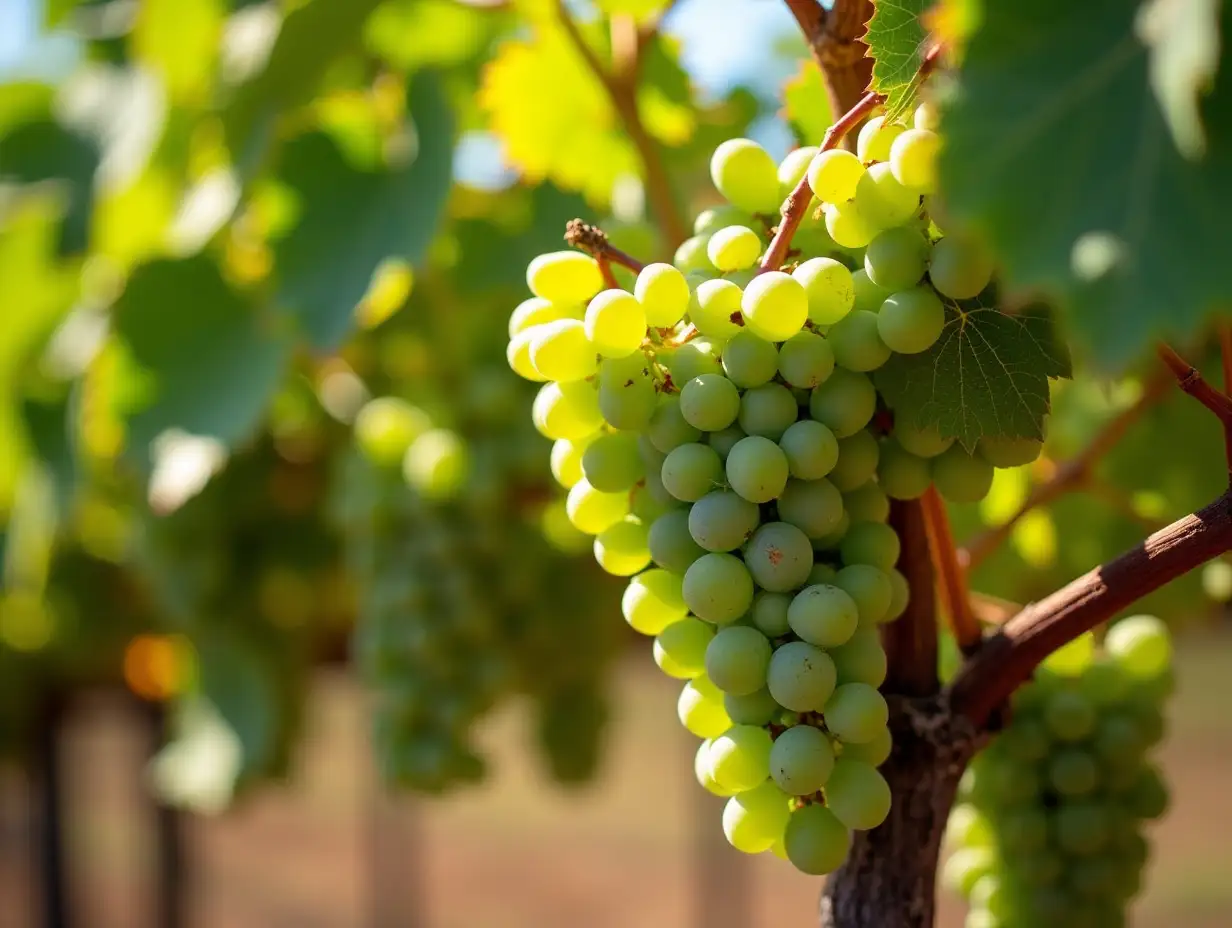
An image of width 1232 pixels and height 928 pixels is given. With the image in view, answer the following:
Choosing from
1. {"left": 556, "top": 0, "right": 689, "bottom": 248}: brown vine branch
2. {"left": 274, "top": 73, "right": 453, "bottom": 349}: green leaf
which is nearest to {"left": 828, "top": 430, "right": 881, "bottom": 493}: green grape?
{"left": 556, "top": 0, "right": 689, "bottom": 248}: brown vine branch

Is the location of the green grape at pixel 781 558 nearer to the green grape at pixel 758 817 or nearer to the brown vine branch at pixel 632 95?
the green grape at pixel 758 817

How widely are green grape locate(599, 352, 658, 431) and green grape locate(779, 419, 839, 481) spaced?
0.04 m

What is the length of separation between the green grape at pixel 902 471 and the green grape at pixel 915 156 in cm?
9

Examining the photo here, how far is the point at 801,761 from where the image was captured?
32 cm

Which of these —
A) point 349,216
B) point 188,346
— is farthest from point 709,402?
point 188,346

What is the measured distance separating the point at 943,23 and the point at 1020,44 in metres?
0.02

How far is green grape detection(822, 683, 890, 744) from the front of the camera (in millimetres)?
328

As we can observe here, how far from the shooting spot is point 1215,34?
235mm

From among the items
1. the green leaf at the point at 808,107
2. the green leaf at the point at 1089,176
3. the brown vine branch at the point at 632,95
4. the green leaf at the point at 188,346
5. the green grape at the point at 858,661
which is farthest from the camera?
the green leaf at the point at 188,346

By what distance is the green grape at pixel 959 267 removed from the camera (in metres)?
0.31

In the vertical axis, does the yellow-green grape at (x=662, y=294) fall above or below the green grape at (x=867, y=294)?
above

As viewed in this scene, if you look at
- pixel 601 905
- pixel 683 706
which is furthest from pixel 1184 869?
pixel 683 706

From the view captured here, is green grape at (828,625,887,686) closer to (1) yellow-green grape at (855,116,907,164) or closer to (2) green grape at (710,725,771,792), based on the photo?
(2) green grape at (710,725,771,792)

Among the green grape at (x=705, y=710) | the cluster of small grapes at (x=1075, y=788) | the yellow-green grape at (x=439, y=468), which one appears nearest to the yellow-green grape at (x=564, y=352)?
the green grape at (x=705, y=710)
